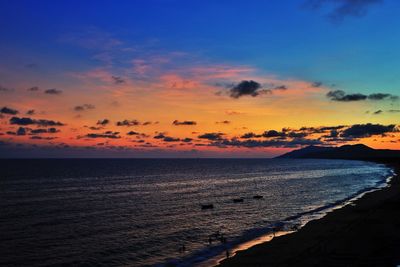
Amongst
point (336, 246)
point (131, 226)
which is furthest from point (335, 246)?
point (131, 226)

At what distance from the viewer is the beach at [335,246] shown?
1188 inches

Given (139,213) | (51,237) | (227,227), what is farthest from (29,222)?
(227,227)

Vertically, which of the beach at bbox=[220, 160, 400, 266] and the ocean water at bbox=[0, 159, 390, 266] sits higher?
the beach at bbox=[220, 160, 400, 266]

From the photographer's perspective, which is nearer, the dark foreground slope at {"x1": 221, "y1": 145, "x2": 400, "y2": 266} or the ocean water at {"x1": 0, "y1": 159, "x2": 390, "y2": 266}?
the dark foreground slope at {"x1": 221, "y1": 145, "x2": 400, "y2": 266}

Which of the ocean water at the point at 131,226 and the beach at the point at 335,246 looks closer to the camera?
the beach at the point at 335,246

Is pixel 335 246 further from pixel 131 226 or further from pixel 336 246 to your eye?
pixel 131 226

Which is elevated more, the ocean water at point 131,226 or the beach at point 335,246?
the beach at point 335,246

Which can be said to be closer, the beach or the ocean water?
the beach

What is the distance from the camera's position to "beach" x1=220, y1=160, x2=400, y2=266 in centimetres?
3016

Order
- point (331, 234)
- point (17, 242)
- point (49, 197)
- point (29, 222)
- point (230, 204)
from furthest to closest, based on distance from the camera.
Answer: point (49, 197)
point (230, 204)
point (29, 222)
point (17, 242)
point (331, 234)

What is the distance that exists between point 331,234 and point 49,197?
6963cm

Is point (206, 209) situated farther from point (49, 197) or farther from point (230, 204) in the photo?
point (49, 197)

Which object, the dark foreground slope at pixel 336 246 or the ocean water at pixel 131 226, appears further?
the ocean water at pixel 131 226

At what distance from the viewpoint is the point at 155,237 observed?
4709 cm
